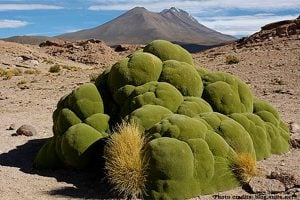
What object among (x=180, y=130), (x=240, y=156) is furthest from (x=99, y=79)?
(x=240, y=156)

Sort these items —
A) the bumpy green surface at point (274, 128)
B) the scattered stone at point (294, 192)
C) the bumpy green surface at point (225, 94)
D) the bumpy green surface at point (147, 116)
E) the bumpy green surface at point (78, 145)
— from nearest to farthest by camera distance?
the scattered stone at point (294, 192)
the bumpy green surface at point (147, 116)
the bumpy green surface at point (78, 145)
the bumpy green surface at point (225, 94)
the bumpy green surface at point (274, 128)

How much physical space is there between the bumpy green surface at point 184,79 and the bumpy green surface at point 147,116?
3.02ft

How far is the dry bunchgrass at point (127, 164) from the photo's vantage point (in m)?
6.91

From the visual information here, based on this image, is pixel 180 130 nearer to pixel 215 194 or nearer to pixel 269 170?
pixel 215 194

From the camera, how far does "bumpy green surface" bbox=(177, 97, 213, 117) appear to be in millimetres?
8430

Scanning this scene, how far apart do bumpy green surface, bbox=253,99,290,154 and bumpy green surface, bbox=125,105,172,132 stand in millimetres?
2260

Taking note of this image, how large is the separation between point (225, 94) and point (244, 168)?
6.92 ft

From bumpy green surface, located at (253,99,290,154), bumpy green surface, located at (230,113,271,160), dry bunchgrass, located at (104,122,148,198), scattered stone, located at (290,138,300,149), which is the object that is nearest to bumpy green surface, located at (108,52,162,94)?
bumpy green surface, located at (230,113,271,160)

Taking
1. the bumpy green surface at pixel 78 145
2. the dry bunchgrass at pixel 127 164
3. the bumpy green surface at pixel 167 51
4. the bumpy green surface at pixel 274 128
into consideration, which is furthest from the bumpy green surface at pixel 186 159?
the bumpy green surface at pixel 167 51

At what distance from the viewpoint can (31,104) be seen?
16797 millimetres

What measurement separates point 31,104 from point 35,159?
26.2 feet

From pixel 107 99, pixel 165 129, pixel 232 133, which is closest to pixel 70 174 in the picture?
pixel 107 99

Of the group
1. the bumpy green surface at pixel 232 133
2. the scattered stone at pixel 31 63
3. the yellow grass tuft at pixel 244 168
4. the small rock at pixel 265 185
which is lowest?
the scattered stone at pixel 31 63

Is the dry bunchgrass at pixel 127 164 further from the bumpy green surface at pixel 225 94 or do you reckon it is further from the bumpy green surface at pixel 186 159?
the bumpy green surface at pixel 225 94
